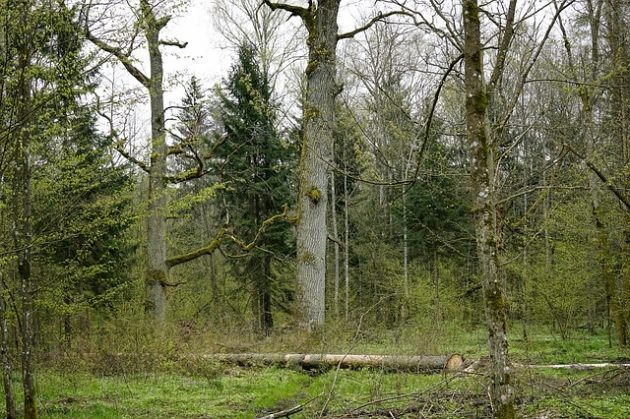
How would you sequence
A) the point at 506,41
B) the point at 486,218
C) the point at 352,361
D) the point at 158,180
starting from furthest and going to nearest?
the point at 158,180 → the point at 352,361 → the point at 506,41 → the point at 486,218

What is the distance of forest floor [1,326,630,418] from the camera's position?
22.8ft

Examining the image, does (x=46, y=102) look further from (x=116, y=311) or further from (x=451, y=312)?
(x=451, y=312)

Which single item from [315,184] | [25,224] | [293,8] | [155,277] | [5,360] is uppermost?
[293,8]

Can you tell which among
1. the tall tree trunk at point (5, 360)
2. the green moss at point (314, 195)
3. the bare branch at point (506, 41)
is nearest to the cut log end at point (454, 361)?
the green moss at point (314, 195)

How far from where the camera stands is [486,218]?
4812mm

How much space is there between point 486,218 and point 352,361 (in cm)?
760

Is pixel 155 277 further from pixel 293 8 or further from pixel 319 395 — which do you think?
pixel 319 395

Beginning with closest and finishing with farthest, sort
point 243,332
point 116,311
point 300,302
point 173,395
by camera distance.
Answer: point 173,395, point 300,302, point 116,311, point 243,332

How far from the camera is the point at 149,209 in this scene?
17234mm

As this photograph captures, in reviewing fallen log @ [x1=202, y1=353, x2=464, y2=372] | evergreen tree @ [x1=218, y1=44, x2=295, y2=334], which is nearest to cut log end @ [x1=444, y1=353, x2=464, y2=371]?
fallen log @ [x1=202, y1=353, x2=464, y2=372]

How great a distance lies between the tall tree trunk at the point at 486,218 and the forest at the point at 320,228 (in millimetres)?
18

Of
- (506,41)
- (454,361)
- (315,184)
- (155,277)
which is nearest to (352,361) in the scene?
(454,361)

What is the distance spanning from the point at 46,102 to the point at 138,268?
1661 cm

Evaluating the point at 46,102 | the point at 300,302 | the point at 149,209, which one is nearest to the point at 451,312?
the point at 300,302
